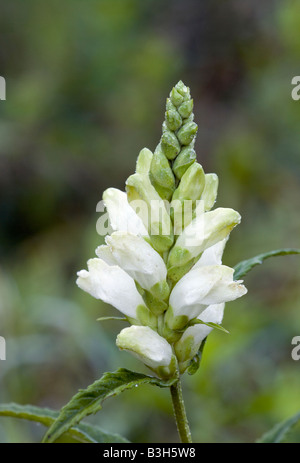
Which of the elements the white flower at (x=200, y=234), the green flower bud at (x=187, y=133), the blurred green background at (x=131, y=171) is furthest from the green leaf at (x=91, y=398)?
the blurred green background at (x=131, y=171)

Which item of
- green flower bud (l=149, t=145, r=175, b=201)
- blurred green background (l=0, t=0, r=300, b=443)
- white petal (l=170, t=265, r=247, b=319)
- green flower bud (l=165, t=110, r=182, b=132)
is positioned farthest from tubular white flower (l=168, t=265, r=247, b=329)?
blurred green background (l=0, t=0, r=300, b=443)

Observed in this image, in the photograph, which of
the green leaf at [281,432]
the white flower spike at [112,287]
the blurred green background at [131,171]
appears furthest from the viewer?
the blurred green background at [131,171]

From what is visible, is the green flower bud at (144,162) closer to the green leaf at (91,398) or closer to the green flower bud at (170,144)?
the green flower bud at (170,144)

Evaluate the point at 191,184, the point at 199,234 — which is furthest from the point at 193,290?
the point at 191,184

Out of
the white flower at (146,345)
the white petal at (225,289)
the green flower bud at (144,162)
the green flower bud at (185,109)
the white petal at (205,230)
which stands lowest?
the white flower at (146,345)

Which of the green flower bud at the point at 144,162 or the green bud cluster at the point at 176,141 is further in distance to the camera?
the green flower bud at the point at 144,162

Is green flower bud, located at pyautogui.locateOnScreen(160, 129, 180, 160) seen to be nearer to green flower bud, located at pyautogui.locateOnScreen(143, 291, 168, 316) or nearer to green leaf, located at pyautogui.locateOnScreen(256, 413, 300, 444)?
green flower bud, located at pyautogui.locateOnScreen(143, 291, 168, 316)

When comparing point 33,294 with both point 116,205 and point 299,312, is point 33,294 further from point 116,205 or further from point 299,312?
point 116,205
